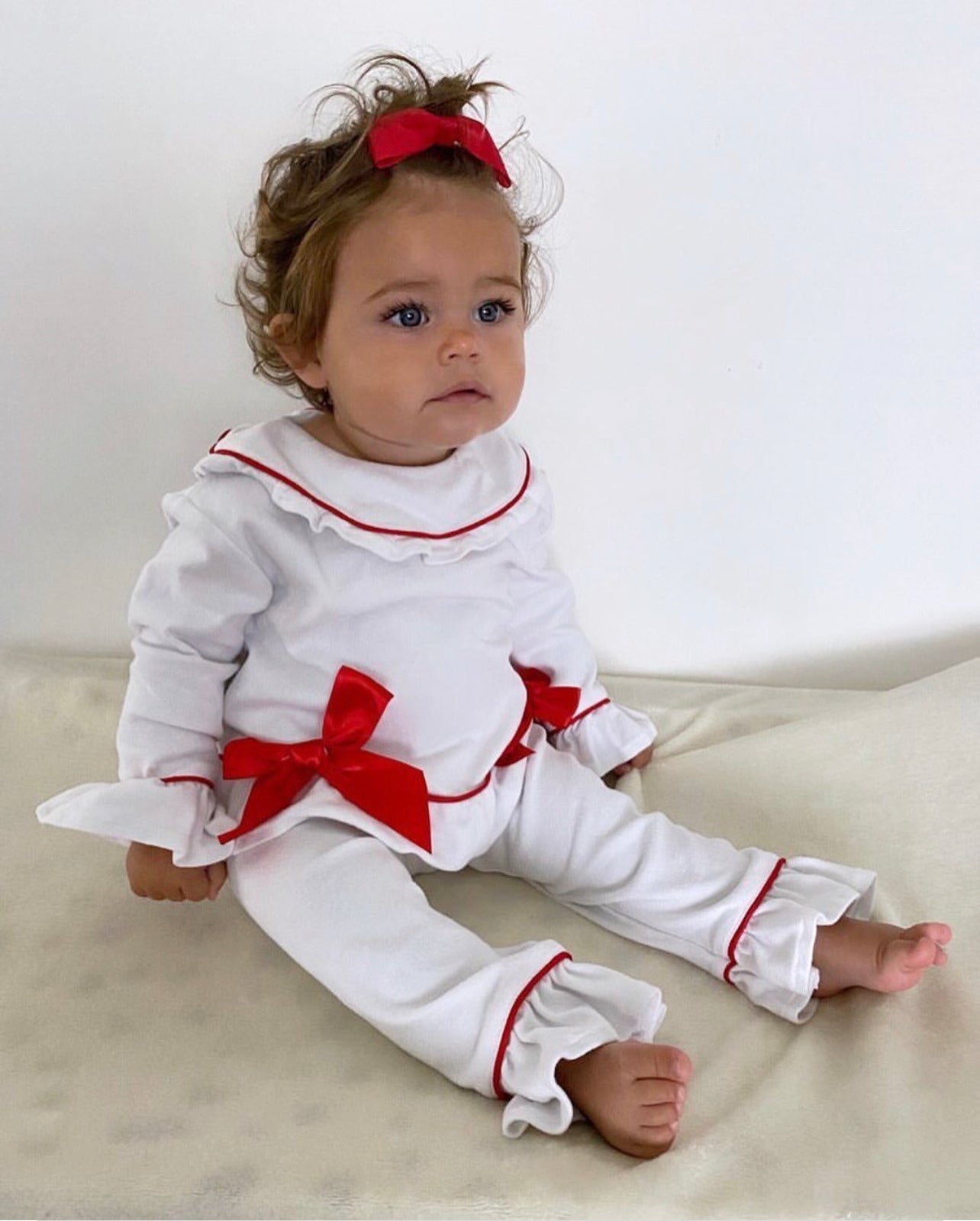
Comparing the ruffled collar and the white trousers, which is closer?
the white trousers

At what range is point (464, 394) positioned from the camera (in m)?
1.09

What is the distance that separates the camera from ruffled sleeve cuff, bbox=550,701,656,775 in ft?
4.38

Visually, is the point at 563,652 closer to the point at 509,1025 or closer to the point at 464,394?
the point at 464,394

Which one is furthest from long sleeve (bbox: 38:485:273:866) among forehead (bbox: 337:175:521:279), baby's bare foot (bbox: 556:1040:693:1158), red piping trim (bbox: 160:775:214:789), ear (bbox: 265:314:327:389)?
baby's bare foot (bbox: 556:1040:693:1158)

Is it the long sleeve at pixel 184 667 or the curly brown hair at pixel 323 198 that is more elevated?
the curly brown hair at pixel 323 198

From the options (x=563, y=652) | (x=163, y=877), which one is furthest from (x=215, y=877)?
(x=563, y=652)

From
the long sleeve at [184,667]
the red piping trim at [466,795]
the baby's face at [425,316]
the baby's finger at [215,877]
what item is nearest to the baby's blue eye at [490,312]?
the baby's face at [425,316]

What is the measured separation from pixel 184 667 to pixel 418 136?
1.51ft

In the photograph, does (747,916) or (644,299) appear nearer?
(747,916)

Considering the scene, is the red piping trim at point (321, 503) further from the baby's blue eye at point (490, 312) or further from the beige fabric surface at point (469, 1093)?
the beige fabric surface at point (469, 1093)

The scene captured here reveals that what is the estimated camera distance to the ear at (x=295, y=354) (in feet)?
3.71

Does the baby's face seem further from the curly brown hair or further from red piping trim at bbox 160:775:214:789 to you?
red piping trim at bbox 160:775:214:789

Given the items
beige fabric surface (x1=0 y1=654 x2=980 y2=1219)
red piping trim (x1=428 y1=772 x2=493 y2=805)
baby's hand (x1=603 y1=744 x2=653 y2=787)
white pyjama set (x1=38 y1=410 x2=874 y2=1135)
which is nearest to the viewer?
beige fabric surface (x1=0 y1=654 x2=980 y2=1219)

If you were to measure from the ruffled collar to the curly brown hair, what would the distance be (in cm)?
9
